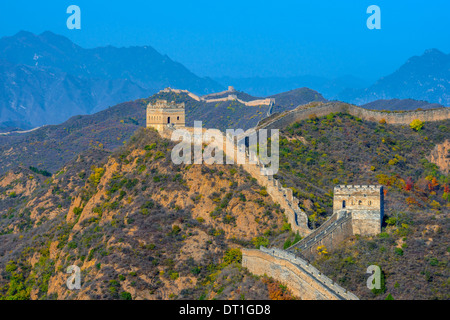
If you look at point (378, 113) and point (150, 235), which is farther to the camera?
point (378, 113)

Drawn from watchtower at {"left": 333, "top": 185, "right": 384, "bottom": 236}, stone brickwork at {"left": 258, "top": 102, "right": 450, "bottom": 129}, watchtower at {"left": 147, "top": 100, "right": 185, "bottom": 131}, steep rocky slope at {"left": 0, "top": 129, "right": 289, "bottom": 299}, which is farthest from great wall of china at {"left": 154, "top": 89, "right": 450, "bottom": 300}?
stone brickwork at {"left": 258, "top": 102, "right": 450, "bottom": 129}

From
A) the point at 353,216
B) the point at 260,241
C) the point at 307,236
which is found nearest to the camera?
the point at 307,236

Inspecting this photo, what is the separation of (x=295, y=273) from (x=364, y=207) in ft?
28.9

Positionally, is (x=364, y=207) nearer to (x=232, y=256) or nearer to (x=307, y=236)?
(x=307, y=236)

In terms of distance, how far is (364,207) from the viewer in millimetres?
45438

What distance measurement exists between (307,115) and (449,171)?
1603 centimetres

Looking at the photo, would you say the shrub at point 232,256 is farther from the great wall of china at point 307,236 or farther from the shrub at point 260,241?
the great wall of china at point 307,236

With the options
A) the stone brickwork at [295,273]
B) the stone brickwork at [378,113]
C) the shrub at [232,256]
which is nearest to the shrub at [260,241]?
the shrub at [232,256]

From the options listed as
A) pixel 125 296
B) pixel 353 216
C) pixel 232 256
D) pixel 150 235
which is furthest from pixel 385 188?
pixel 125 296

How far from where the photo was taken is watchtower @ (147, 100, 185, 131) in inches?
2763

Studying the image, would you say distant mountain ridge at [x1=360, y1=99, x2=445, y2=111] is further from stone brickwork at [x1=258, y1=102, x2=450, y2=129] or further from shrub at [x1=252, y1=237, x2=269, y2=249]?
shrub at [x1=252, y1=237, x2=269, y2=249]

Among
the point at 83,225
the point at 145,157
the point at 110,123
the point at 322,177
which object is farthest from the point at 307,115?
the point at 110,123
